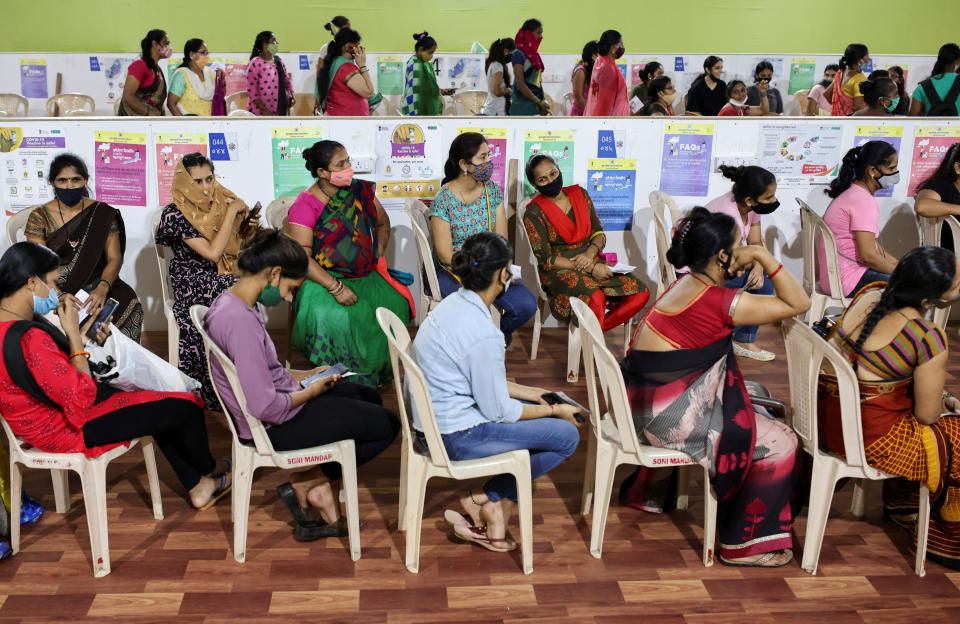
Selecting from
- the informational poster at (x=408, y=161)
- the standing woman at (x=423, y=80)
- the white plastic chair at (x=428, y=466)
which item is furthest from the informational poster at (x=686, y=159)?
the white plastic chair at (x=428, y=466)

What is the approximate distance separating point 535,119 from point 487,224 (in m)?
0.87

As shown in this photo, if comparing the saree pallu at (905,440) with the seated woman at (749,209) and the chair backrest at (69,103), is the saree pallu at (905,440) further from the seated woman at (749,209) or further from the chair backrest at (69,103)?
the chair backrest at (69,103)

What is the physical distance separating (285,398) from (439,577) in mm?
766

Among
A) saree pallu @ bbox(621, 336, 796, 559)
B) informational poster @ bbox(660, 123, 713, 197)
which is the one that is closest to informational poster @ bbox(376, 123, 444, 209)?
informational poster @ bbox(660, 123, 713, 197)

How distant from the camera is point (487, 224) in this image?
4.36 meters

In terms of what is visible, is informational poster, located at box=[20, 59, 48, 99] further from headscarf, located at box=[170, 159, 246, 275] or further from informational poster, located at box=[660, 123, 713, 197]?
informational poster, located at box=[660, 123, 713, 197]

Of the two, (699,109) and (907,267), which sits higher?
(699,109)

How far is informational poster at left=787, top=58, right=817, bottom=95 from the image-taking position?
30.9 ft

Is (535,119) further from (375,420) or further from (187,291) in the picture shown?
(375,420)

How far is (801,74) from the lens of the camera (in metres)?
9.48


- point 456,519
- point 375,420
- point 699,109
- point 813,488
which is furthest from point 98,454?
point 699,109

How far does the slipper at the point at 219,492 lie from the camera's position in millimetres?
3180

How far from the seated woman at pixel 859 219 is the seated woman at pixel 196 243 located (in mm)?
3009

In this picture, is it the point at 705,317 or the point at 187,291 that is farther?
the point at 187,291
